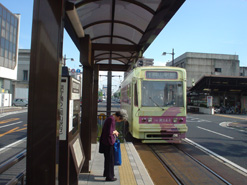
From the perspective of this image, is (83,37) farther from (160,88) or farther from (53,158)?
(160,88)

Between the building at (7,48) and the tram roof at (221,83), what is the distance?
31.3 m

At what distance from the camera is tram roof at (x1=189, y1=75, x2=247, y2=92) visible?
32.7 meters

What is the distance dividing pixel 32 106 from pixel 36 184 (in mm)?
816

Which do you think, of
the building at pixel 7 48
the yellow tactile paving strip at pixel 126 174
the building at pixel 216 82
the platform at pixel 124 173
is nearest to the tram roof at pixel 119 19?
the platform at pixel 124 173

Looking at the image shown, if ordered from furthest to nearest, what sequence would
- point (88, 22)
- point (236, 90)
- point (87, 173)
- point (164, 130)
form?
point (236, 90) < point (164, 130) < point (88, 22) < point (87, 173)

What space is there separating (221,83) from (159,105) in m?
28.3

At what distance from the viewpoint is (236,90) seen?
35938 millimetres

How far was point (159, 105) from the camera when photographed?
8836 mm

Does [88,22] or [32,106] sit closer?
[32,106]

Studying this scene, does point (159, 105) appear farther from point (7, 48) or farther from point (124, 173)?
point (7, 48)

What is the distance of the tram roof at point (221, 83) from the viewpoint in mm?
32656

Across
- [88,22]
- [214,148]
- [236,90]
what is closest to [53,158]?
[88,22]

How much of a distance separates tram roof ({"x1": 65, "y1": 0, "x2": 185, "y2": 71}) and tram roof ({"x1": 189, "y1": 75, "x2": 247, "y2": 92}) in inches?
1120

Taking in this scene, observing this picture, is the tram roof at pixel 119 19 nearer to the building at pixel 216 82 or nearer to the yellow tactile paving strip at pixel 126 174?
the yellow tactile paving strip at pixel 126 174
